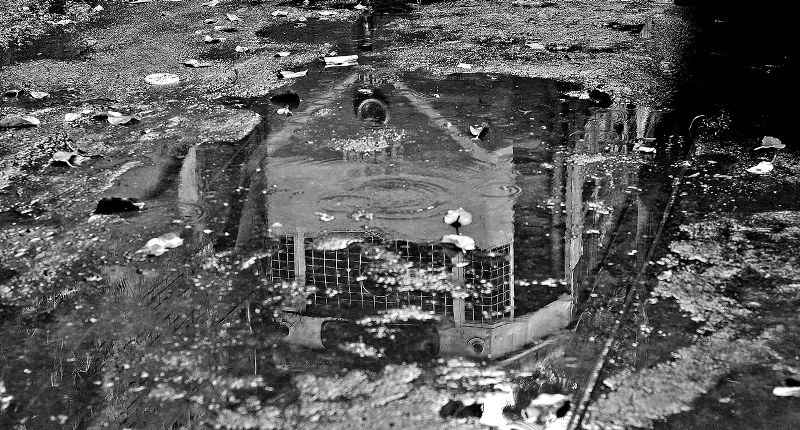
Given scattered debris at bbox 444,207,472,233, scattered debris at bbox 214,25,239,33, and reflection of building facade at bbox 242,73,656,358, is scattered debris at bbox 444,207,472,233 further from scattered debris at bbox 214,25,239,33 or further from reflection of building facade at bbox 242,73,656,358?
scattered debris at bbox 214,25,239,33

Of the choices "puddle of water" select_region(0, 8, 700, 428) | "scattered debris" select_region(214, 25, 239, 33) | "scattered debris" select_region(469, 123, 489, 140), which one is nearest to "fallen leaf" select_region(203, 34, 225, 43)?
"scattered debris" select_region(214, 25, 239, 33)

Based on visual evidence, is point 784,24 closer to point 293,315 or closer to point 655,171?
point 655,171

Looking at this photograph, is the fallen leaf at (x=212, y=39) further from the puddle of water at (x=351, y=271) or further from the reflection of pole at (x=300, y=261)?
the reflection of pole at (x=300, y=261)

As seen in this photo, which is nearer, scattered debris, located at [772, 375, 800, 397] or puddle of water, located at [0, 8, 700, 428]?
scattered debris, located at [772, 375, 800, 397]

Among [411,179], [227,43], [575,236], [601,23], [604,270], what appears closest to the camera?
[604,270]

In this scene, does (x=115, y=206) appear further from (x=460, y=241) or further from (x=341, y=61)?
(x=341, y=61)

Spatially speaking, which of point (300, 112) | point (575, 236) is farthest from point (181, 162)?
point (575, 236)

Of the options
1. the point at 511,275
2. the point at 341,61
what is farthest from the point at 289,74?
the point at 511,275
